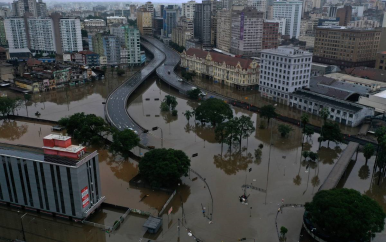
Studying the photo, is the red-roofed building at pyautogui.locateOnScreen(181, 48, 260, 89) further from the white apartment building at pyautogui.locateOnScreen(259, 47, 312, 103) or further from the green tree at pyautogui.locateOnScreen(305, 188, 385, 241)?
the green tree at pyautogui.locateOnScreen(305, 188, 385, 241)

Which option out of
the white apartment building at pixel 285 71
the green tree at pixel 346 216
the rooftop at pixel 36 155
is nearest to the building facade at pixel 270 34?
the white apartment building at pixel 285 71

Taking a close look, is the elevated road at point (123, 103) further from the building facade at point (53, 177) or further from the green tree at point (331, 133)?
the green tree at point (331, 133)

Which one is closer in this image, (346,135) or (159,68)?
(346,135)

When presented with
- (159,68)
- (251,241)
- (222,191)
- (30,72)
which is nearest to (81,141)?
(222,191)

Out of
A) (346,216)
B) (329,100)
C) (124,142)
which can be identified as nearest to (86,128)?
(124,142)

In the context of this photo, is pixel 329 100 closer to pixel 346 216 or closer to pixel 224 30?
pixel 346 216

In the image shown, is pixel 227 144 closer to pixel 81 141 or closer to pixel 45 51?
pixel 81 141
